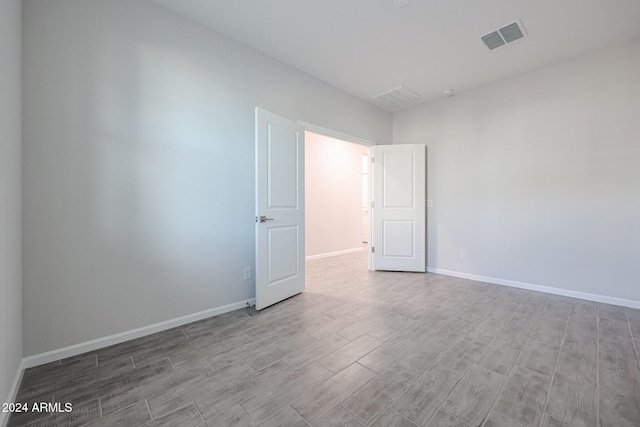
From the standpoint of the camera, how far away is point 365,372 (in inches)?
68.5

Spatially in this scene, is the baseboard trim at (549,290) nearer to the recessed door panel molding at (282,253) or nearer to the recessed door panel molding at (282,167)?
the recessed door panel molding at (282,253)

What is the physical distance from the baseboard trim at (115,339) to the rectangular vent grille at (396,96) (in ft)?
12.1

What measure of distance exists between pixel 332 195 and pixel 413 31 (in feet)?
12.5

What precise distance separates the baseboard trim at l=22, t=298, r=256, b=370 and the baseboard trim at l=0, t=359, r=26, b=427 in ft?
0.20

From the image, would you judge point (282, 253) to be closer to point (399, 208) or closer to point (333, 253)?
point (399, 208)

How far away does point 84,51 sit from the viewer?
1.98 metres

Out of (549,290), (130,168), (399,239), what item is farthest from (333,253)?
(130,168)

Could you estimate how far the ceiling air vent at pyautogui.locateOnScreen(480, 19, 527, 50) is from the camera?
2572mm

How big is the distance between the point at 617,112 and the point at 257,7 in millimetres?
3972

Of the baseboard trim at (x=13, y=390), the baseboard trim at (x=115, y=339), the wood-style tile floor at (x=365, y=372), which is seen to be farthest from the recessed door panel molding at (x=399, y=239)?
the baseboard trim at (x=13, y=390)

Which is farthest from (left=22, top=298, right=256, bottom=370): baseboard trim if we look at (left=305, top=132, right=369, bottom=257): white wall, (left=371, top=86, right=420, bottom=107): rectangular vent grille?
(left=371, top=86, right=420, bottom=107): rectangular vent grille

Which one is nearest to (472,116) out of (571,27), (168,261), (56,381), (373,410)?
(571,27)

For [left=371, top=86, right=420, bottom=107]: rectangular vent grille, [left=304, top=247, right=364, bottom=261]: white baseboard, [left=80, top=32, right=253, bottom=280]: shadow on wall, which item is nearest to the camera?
[left=80, top=32, right=253, bottom=280]: shadow on wall

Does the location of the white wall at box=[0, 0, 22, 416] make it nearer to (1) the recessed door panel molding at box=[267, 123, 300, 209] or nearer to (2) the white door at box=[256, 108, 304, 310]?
(2) the white door at box=[256, 108, 304, 310]
